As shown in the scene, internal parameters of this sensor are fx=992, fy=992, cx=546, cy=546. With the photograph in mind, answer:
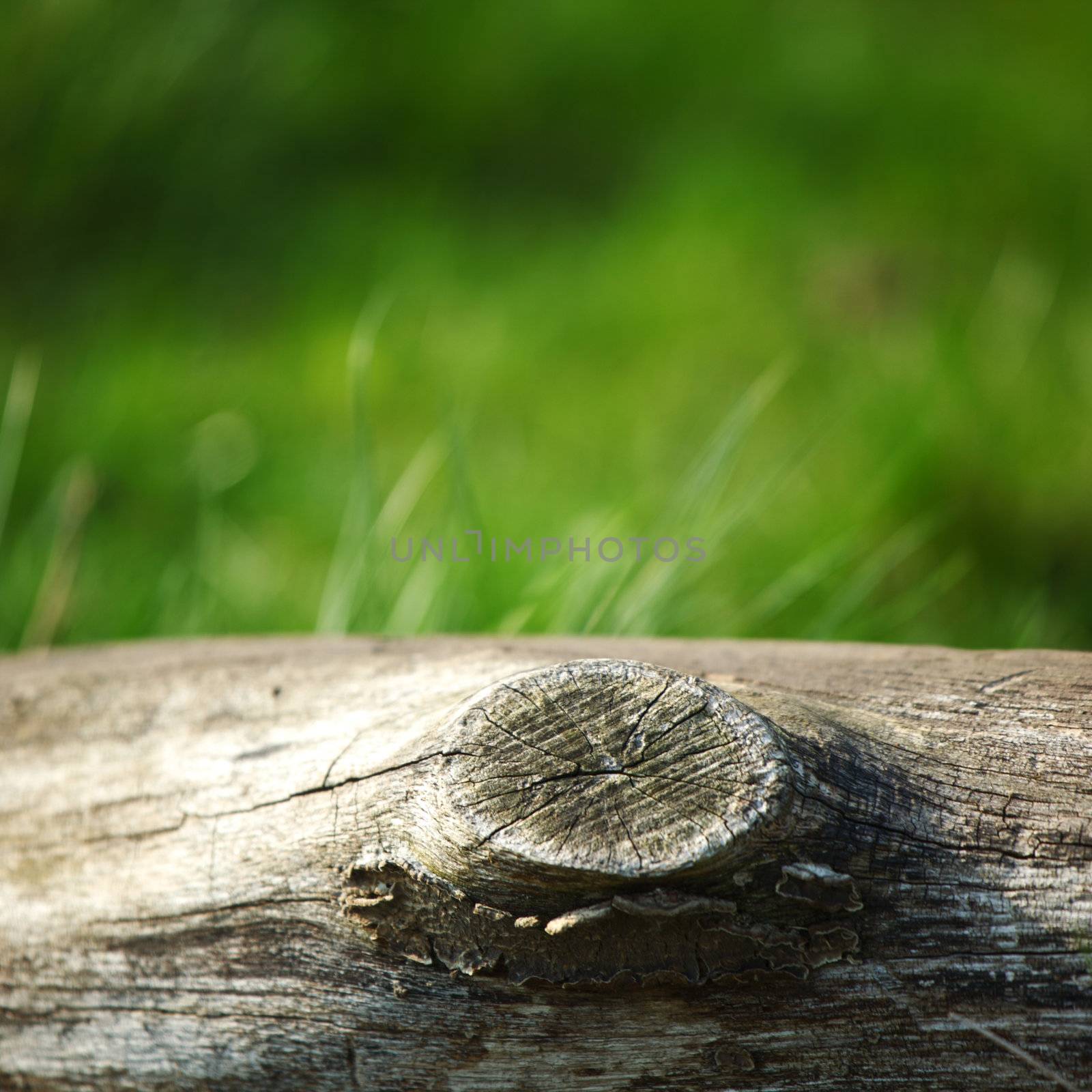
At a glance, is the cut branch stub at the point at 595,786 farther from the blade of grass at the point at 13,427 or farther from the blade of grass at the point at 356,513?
the blade of grass at the point at 13,427

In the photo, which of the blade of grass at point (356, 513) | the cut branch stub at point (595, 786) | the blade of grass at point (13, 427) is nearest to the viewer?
the cut branch stub at point (595, 786)

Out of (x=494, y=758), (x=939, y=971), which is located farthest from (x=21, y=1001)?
(x=939, y=971)

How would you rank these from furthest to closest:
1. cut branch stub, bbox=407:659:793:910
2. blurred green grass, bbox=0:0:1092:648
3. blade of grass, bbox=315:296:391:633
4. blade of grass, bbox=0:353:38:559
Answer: blurred green grass, bbox=0:0:1092:648
blade of grass, bbox=0:353:38:559
blade of grass, bbox=315:296:391:633
cut branch stub, bbox=407:659:793:910

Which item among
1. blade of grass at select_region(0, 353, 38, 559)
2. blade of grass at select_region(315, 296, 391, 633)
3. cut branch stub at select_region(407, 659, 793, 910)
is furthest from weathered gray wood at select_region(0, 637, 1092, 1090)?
blade of grass at select_region(0, 353, 38, 559)

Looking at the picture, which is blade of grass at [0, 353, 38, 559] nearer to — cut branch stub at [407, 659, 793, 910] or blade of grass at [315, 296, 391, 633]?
blade of grass at [315, 296, 391, 633]

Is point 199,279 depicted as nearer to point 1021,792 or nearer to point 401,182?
point 401,182

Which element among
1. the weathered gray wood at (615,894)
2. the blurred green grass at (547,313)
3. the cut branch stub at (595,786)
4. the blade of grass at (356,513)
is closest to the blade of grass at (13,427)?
the blurred green grass at (547,313)

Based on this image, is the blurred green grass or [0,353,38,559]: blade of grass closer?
[0,353,38,559]: blade of grass

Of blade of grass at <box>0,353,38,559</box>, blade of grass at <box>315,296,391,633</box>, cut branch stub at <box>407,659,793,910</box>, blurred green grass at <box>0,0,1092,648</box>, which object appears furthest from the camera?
blurred green grass at <box>0,0,1092,648</box>

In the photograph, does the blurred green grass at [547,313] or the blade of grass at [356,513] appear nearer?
the blade of grass at [356,513]
